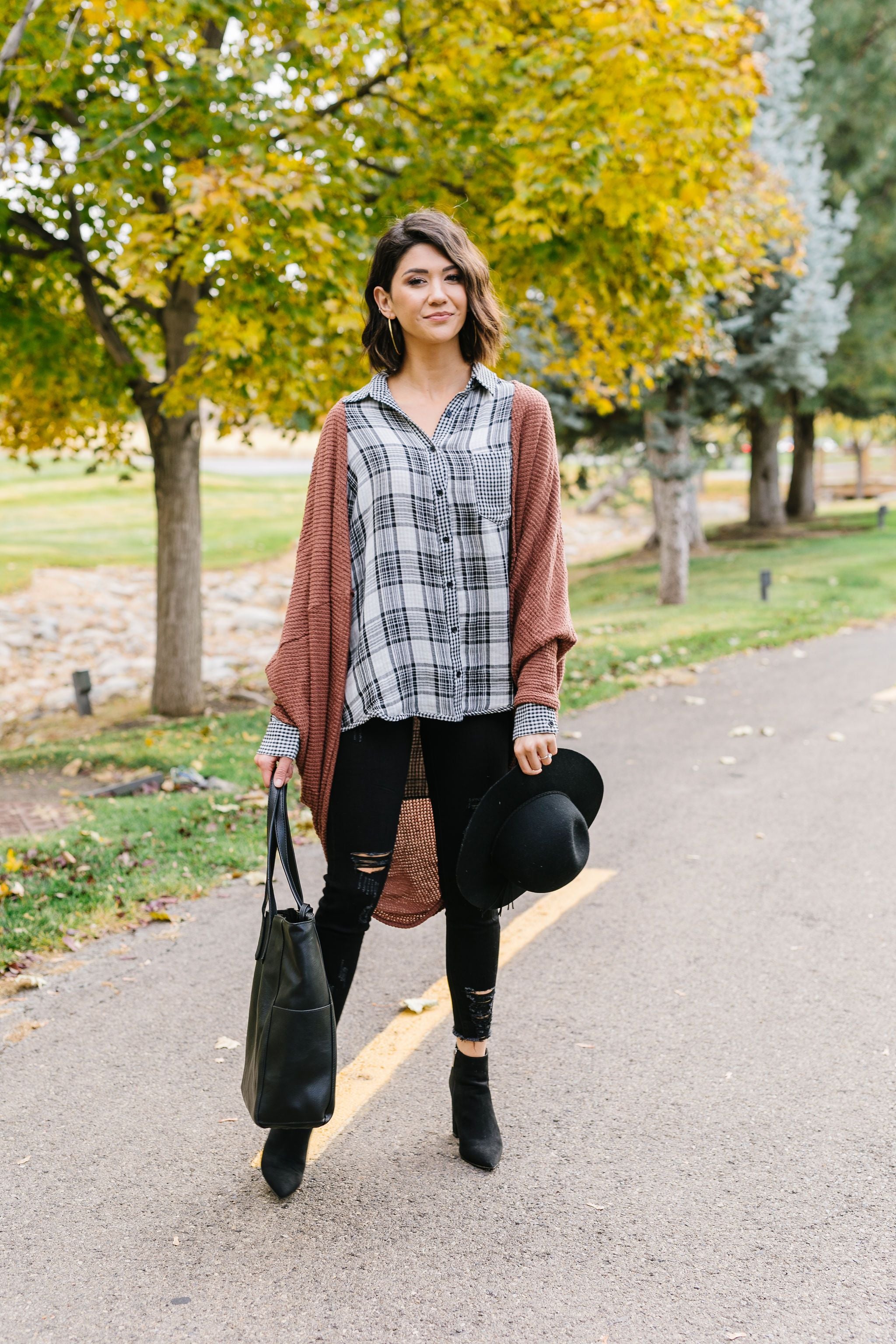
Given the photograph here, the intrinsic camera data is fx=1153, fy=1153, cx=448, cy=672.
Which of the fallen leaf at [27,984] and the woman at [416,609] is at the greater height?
the woman at [416,609]

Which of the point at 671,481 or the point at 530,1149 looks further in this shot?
the point at 671,481

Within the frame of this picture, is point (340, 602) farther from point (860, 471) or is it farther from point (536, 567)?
point (860, 471)

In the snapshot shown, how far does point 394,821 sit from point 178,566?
7223 millimetres

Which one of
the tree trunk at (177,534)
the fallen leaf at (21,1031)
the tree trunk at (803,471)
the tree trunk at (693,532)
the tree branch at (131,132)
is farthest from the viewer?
the tree trunk at (803,471)

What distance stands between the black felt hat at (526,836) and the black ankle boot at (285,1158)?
68 cm

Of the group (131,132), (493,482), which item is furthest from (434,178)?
(493,482)

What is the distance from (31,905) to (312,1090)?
234 cm

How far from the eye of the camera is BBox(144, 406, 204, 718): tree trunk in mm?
9281

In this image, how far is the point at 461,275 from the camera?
8.74ft

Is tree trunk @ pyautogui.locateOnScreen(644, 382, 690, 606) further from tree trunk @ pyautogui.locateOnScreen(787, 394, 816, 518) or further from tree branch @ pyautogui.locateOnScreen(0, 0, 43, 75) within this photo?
tree branch @ pyautogui.locateOnScreen(0, 0, 43, 75)

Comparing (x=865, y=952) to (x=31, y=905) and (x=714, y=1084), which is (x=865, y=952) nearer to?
(x=714, y=1084)

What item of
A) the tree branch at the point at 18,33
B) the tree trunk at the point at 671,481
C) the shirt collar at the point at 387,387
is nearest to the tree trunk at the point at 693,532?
the tree trunk at the point at 671,481

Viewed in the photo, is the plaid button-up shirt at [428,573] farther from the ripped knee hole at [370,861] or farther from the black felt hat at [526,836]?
the ripped knee hole at [370,861]

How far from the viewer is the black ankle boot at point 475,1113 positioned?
2732 mm
